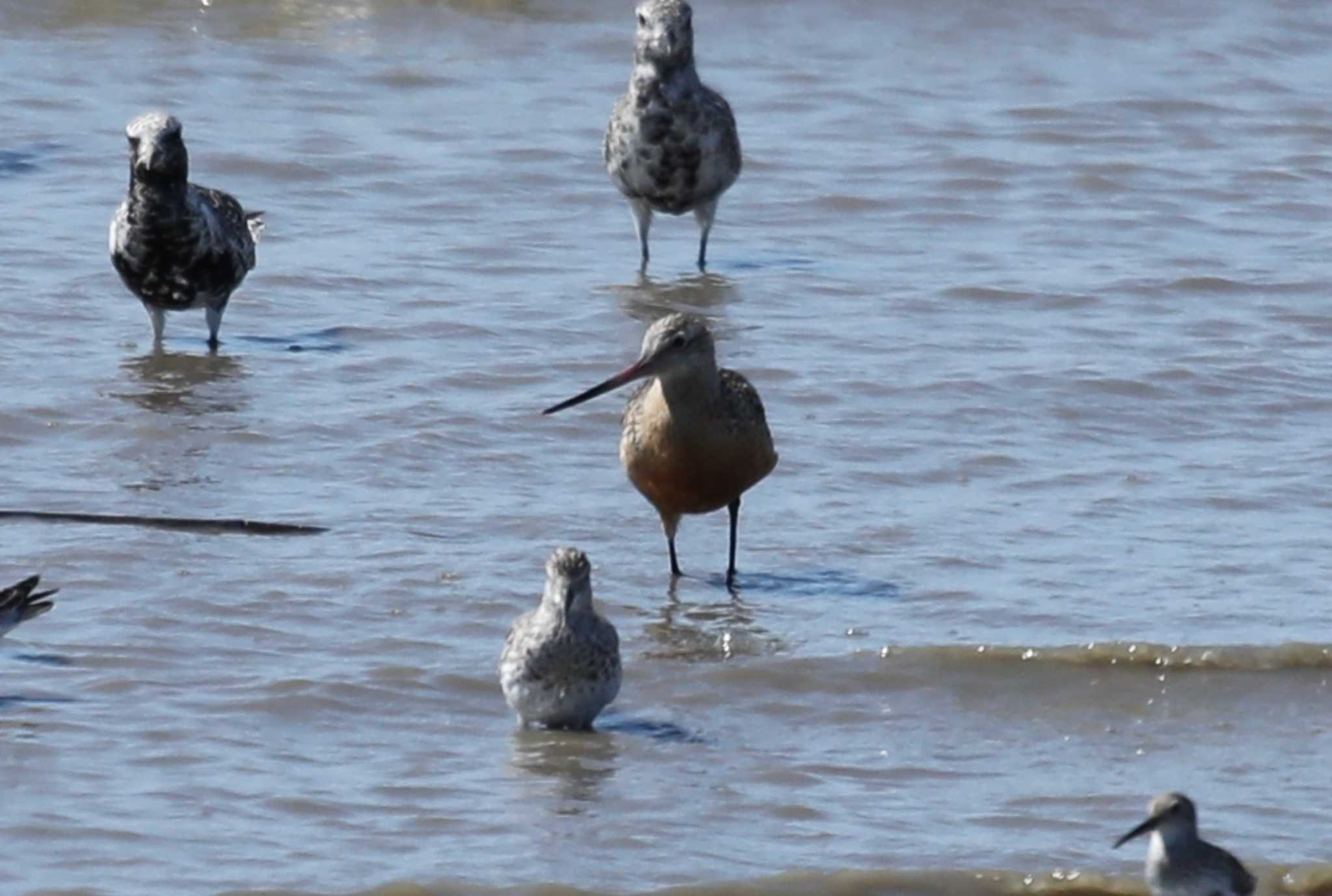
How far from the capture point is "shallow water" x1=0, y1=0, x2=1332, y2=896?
756cm

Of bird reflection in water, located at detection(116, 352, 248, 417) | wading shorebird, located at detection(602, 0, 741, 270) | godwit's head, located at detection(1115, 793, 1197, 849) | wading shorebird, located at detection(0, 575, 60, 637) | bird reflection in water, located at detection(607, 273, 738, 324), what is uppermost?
wading shorebird, located at detection(602, 0, 741, 270)

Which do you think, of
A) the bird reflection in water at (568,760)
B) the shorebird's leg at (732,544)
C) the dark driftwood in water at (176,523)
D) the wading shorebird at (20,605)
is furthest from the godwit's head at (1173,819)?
the dark driftwood in water at (176,523)

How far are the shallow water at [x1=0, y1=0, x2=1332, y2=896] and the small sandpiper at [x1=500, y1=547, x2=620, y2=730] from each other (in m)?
0.12

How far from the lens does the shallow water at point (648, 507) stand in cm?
756

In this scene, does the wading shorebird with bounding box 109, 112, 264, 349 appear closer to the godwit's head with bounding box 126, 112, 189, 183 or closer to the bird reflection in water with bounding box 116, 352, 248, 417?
the godwit's head with bounding box 126, 112, 189, 183

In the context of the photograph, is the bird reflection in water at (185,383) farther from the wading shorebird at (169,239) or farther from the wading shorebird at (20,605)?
the wading shorebird at (20,605)

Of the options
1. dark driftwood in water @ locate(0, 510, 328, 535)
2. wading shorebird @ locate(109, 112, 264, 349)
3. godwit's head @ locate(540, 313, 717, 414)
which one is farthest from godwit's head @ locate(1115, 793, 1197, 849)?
wading shorebird @ locate(109, 112, 264, 349)

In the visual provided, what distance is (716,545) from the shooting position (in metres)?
10.1

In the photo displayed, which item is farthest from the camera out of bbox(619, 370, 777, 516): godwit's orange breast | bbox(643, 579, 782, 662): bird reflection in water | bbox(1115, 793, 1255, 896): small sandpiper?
bbox(619, 370, 777, 516): godwit's orange breast

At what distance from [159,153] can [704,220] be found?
3022 millimetres

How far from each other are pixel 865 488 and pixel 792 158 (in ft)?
18.3

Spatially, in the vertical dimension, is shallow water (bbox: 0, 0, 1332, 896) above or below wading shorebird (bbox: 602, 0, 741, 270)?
below

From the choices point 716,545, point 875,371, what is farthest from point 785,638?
point 875,371

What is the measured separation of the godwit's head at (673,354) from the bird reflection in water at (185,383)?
243cm
